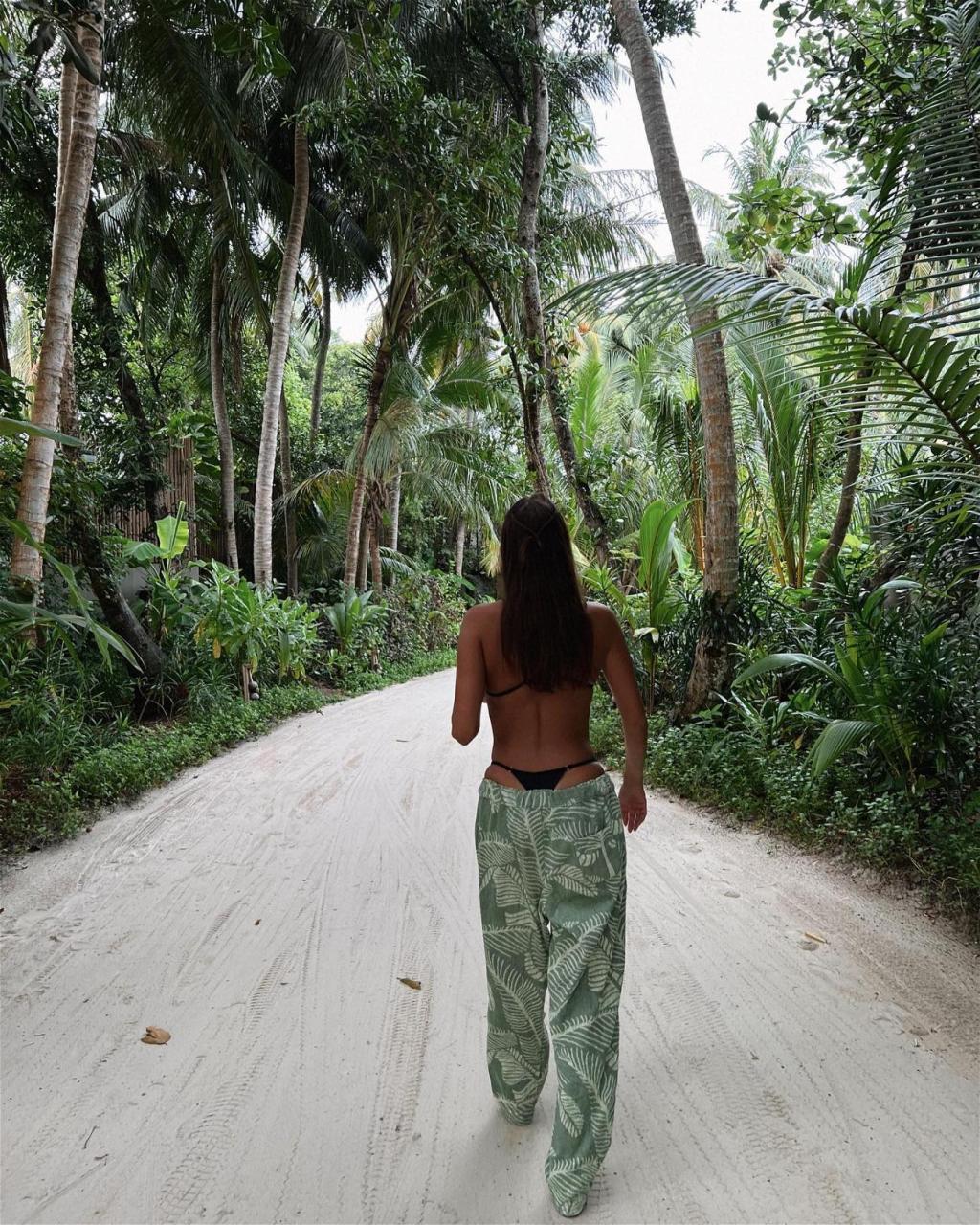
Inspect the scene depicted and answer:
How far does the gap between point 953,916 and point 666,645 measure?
12.7 ft

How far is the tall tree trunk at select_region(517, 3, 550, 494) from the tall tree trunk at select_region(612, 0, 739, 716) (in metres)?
2.26

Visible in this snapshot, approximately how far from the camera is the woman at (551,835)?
2.04 m

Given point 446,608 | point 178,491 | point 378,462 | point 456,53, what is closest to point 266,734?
point 178,491

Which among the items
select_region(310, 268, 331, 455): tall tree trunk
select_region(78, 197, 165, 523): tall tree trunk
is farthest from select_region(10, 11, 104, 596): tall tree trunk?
select_region(310, 268, 331, 455): tall tree trunk

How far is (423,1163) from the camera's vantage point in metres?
2.19

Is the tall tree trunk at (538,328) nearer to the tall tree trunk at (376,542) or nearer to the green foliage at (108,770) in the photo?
the green foliage at (108,770)

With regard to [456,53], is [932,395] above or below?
below

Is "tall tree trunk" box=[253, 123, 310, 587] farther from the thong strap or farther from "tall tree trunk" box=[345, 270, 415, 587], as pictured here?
the thong strap

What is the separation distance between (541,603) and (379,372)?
12449 millimetres

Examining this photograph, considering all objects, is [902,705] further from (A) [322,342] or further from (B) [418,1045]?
(A) [322,342]

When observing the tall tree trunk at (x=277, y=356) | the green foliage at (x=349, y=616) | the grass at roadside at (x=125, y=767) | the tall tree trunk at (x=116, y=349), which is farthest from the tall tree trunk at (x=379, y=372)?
the grass at roadside at (x=125, y=767)

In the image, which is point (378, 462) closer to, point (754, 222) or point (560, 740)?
point (754, 222)

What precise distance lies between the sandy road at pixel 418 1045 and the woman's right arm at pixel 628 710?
926mm

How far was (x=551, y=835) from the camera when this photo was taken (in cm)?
210
